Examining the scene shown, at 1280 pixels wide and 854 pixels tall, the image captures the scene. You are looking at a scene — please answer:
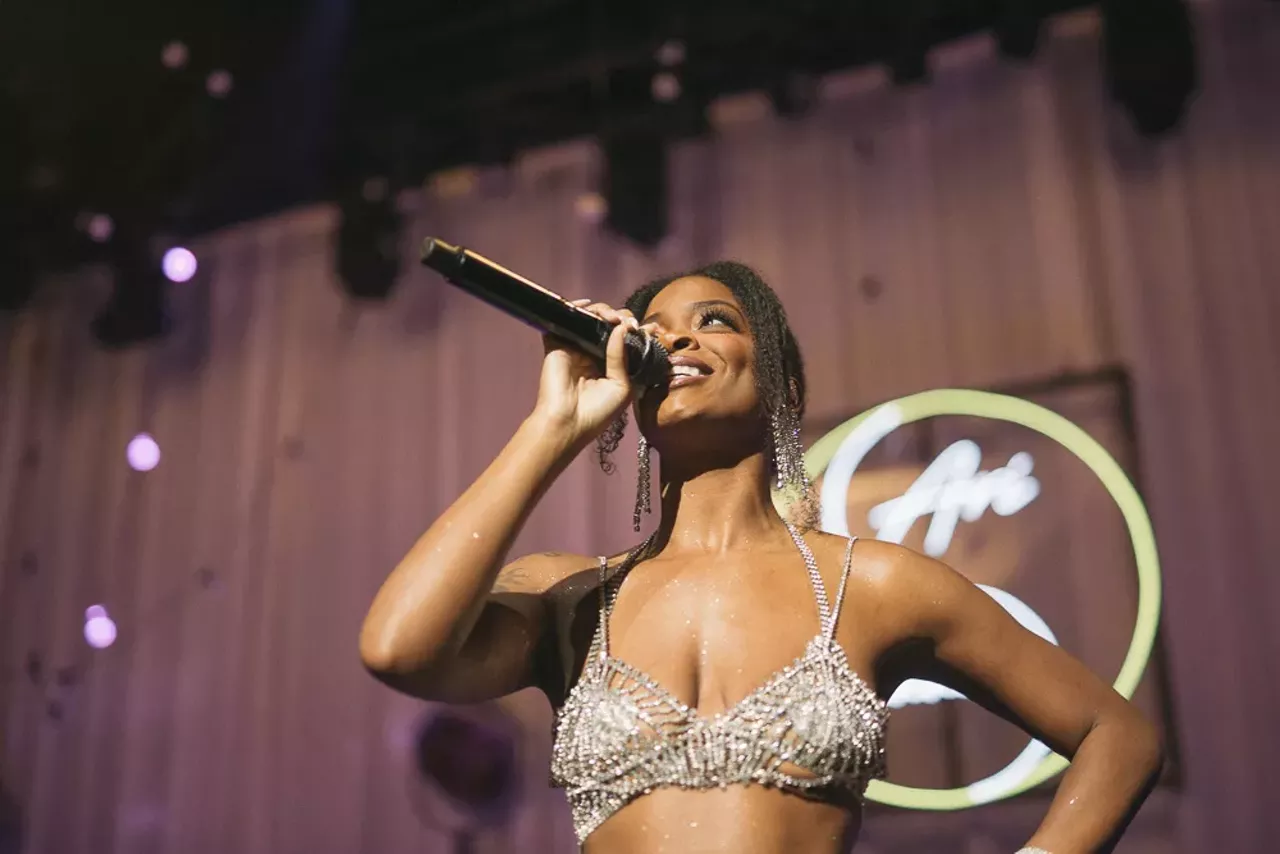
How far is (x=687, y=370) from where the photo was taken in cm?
150

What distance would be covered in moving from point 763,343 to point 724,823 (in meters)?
0.64

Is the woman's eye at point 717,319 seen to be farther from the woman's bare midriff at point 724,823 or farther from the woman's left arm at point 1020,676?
the woman's bare midriff at point 724,823

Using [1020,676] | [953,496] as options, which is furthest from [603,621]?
[953,496]

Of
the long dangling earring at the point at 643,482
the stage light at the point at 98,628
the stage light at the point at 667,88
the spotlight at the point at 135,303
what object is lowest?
the stage light at the point at 98,628

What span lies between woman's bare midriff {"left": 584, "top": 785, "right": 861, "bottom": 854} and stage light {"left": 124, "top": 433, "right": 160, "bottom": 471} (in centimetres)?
323

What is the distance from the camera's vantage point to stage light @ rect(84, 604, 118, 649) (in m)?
3.97

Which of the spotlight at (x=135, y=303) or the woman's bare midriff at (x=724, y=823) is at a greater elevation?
the spotlight at (x=135, y=303)

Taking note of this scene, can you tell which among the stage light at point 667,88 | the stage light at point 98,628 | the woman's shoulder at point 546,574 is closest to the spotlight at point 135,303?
the stage light at point 98,628

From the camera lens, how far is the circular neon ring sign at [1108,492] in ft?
8.85

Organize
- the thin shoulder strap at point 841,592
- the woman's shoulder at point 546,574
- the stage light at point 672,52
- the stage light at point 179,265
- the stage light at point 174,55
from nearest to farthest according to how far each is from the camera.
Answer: the thin shoulder strap at point 841,592
the woman's shoulder at point 546,574
the stage light at point 672,52
the stage light at point 174,55
the stage light at point 179,265

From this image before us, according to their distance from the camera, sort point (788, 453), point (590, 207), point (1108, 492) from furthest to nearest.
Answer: point (590, 207) → point (1108, 492) → point (788, 453)

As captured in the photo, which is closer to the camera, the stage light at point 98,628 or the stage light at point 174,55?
the stage light at point 174,55

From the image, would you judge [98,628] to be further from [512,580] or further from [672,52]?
[512,580]

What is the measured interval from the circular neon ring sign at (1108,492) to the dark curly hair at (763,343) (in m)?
1.38
